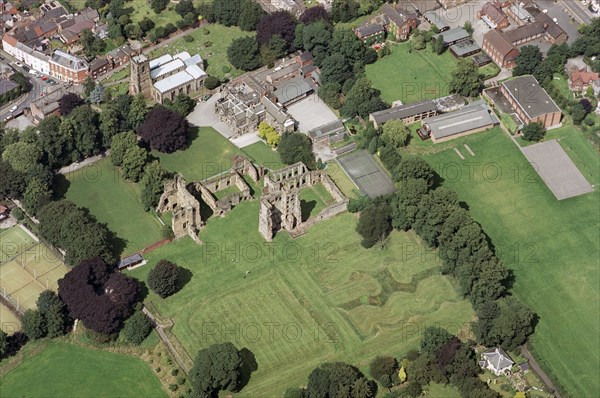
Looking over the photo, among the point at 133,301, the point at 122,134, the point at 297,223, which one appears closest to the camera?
the point at 133,301

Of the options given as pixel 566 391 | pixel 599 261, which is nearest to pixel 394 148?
pixel 599 261

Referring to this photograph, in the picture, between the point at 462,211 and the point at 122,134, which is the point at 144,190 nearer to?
the point at 122,134

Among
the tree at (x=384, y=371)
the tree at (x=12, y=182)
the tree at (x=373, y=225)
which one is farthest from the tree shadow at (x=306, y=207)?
the tree at (x=12, y=182)

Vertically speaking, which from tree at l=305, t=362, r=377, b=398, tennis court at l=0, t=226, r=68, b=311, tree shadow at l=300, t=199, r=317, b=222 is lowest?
tennis court at l=0, t=226, r=68, b=311

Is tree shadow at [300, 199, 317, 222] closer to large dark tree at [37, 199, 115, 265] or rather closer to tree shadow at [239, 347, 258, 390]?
tree shadow at [239, 347, 258, 390]

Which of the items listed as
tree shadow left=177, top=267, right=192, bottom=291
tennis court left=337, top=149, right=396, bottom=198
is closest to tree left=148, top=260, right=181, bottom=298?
tree shadow left=177, top=267, right=192, bottom=291

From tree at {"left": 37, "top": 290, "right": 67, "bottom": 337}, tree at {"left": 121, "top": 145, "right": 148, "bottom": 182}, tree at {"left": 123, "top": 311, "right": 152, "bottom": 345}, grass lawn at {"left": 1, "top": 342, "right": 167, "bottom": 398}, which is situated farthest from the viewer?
tree at {"left": 121, "top": 145, "right": 148, "bottom": 182}
